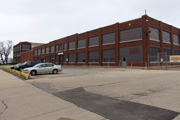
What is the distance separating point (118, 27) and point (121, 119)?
27921mm

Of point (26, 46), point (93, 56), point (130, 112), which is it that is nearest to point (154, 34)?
point (93, 56)

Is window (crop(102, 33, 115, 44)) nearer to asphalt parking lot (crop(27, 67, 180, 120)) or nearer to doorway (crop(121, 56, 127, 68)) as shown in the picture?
doorway (crop(121, 56, 127, 68))

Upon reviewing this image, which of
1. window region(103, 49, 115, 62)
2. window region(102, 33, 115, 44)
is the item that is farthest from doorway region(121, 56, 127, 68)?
window region(102, 33, 115, 44)

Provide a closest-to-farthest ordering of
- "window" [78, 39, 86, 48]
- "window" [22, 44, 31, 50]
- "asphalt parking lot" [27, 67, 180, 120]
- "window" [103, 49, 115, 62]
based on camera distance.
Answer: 1. "asphalt parking lot" [27, 67, 180, 120]
2. "window" [103, 49, 115, 62]
3. "window" [78, 39, 86, 48]
4. "window" [22, 44, 31, 50]

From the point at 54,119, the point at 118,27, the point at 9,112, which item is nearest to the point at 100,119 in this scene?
the point at 54,119

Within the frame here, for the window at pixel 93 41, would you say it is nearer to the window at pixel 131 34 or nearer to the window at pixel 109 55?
the window at pixel 109 55

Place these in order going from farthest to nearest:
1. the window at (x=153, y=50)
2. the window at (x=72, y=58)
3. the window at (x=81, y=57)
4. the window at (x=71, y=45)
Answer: the window at (x=71, y=45)
the window at (x=72, y=58)
the window at (x=81, y=57)
the window at (x=153, y=50)

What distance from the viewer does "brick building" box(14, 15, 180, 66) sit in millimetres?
25375

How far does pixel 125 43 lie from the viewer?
27.8 m

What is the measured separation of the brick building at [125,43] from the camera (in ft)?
83.3

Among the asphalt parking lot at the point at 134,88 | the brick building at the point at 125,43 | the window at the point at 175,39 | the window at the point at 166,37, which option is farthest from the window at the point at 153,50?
the asphalt parking lot at the point at 134,88

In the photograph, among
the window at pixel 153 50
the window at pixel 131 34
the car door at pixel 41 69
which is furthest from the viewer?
→ the window at pixel 153 50

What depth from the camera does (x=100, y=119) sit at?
351cm

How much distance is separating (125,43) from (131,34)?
220cm
